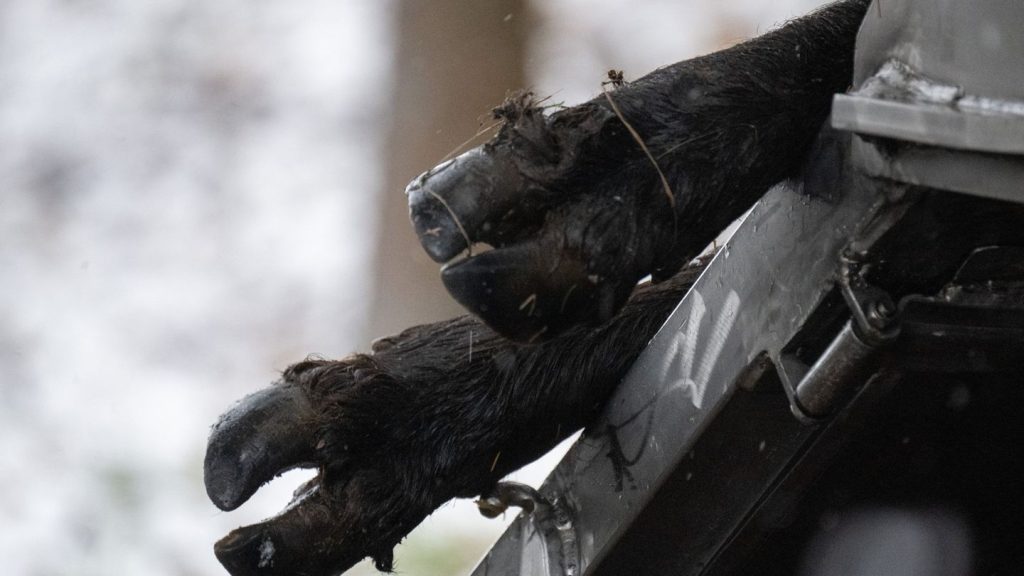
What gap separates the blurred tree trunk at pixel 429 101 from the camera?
599cm

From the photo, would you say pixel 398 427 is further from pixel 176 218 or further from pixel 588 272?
pixel 176 218

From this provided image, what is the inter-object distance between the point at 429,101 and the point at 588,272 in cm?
482

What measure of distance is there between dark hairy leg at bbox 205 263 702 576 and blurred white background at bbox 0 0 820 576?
3.85m

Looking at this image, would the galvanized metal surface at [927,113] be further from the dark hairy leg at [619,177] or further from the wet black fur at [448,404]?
the wet black fur at [448,404]

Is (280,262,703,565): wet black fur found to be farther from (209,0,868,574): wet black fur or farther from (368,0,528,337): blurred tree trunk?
(368,0,528,337): blurred tree trunk

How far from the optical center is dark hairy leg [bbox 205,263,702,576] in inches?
61.3

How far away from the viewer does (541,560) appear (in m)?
1.76

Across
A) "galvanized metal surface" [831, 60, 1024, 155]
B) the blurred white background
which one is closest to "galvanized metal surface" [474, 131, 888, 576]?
"galvanized metal surface" [831, 60, 1024, 155]

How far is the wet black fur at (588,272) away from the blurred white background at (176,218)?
12.7 ft

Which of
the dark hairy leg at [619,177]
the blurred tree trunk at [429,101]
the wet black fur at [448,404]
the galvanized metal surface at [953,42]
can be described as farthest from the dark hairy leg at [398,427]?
the blurred tree trunk at [429,101]

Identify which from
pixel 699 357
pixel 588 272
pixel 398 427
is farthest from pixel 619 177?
pixel 398 427

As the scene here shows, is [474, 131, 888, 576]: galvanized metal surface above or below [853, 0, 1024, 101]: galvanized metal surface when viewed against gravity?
below

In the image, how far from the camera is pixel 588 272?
1.30m

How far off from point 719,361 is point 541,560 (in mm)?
430
